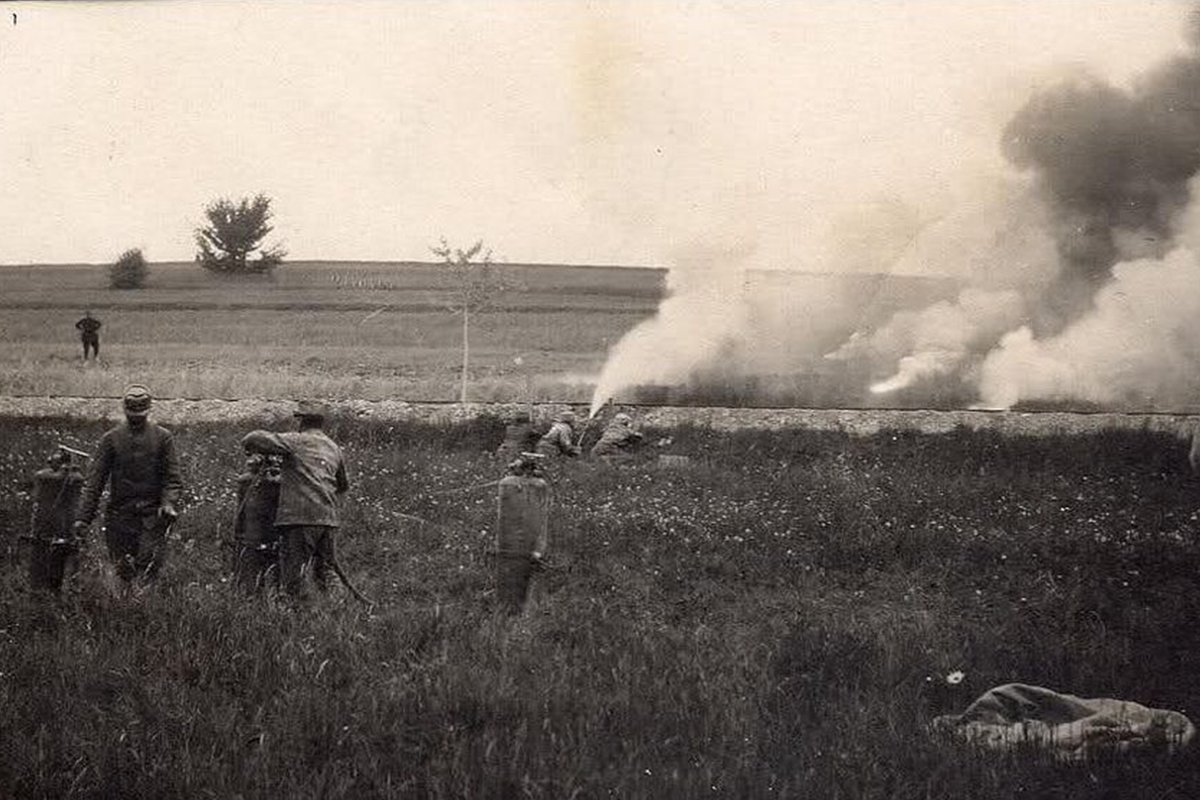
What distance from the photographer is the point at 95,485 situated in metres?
8.12

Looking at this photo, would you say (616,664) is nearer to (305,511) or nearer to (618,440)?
(305,511)

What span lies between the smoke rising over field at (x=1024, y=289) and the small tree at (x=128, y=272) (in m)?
11.4

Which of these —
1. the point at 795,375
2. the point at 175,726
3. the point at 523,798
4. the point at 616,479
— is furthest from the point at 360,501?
the point at 795,375

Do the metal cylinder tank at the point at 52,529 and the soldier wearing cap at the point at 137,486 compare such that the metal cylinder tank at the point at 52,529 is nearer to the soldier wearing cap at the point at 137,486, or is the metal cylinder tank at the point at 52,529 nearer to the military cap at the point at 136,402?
the soldier wearing cap at the point at 137,486

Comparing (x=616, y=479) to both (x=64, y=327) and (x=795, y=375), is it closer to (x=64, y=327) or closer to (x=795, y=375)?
(x=795, y=375)

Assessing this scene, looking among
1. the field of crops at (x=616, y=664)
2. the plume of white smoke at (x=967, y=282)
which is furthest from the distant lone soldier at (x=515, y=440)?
the plume of white smoke at (x=967, y=282)

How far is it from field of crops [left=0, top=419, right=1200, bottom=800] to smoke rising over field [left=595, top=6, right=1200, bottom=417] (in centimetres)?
481

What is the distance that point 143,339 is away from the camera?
22828 mm

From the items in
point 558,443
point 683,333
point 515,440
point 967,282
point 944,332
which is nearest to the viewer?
point 515,440

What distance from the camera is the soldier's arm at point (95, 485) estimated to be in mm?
7941

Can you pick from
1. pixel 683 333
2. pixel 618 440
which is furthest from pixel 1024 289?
pixel 618 440

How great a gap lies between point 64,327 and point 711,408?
44.2 feet

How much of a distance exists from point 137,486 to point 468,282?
49.9 ft

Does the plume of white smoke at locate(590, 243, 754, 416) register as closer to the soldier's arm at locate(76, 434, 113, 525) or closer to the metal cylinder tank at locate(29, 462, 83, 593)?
the soldier's arm at locate(76, 434, 113, 525)
